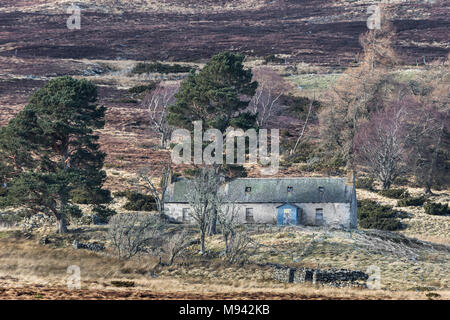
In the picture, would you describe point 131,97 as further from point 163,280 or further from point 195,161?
point 163,280

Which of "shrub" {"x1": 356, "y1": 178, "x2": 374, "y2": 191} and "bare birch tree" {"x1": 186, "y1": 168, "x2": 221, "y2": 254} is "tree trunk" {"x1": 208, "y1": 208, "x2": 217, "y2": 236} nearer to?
"bare birch tree" {"x1": 186, "y1": 168, "x2": 221, "y2": 254}

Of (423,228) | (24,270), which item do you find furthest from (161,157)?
(24,270)

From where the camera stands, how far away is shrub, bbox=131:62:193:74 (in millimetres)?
95875

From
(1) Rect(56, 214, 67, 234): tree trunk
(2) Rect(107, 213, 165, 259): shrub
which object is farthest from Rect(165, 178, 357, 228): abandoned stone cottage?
(1) Rect(56, 214, 67, 234): tree trunk

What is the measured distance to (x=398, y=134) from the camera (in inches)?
2281

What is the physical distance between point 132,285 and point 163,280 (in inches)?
86.7

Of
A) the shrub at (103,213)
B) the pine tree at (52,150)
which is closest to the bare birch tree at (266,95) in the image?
the shrub at (103,213)

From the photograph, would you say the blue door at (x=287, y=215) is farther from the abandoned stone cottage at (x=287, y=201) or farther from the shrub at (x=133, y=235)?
the shrub at (x=133, y=235)

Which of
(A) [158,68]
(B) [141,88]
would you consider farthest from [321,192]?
(A) [158,68]

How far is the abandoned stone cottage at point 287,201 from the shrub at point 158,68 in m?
52.1

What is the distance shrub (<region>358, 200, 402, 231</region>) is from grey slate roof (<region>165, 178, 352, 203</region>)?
471cm

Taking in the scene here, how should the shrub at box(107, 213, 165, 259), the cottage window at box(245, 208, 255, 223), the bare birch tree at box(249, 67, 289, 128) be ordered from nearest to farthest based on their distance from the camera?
1. the shrub at box(107, 213, 165, 259)
2. the cottage window at box(245, 208, 255, 223)
3. the bare birch tree at box(249, 67, 289, 128)

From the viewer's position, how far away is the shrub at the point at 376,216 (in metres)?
46.7

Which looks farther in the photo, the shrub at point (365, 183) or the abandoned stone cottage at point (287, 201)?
the shrub at point (365, 183)
